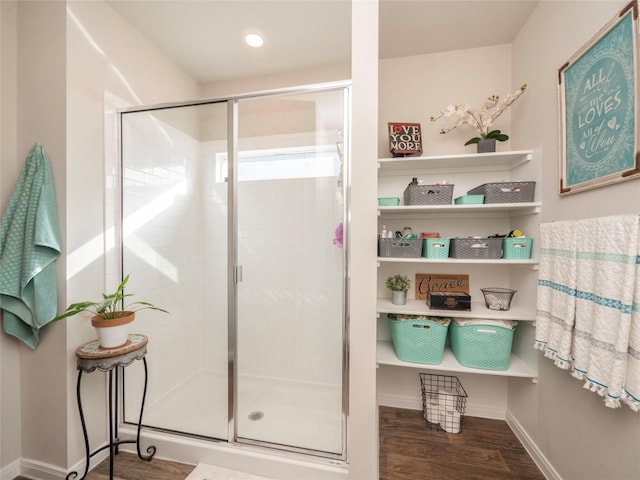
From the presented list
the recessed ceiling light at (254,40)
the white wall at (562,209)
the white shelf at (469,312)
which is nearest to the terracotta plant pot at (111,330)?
the white shelf at (469,312)

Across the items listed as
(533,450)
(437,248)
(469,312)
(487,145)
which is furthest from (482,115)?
(533,450)

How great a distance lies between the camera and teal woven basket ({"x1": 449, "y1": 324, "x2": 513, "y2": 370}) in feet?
5.49

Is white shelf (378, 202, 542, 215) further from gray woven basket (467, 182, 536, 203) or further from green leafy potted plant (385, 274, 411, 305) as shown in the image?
green leafy potted plant (385, 274, 411, 305)

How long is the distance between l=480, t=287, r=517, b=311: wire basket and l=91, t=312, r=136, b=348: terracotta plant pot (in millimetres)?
Result: 2127

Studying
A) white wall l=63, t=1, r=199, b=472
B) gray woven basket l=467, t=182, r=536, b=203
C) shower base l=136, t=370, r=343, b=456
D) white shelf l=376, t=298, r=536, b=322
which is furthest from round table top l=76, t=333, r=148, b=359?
gray woven basket l=467, t=182, r=536, b=203

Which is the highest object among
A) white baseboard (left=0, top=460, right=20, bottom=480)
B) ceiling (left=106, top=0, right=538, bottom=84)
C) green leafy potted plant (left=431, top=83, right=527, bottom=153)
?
ceiling (left=106, top=0, right=538, bottom=84)

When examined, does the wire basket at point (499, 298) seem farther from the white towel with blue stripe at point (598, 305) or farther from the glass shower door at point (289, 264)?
the glass shower door at point (289, 264)

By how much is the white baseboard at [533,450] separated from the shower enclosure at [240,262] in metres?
1.13

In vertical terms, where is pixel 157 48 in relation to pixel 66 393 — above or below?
above

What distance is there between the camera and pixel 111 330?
1375 millimetres

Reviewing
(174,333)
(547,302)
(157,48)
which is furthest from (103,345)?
(547,302)

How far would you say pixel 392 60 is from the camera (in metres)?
2.12

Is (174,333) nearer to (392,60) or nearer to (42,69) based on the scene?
(42,69)

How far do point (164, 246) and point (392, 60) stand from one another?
221 cm
